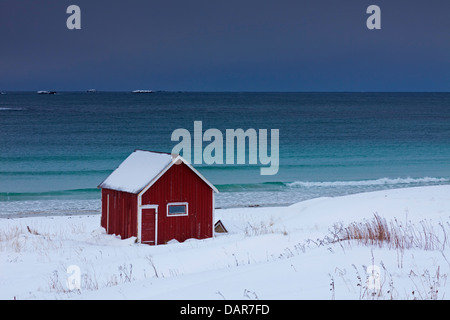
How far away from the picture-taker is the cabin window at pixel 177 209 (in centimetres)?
2328

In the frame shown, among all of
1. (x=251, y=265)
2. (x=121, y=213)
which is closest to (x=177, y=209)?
(x=121, y=213)

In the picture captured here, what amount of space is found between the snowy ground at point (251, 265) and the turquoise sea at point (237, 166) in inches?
548

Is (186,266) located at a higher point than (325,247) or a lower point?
lower

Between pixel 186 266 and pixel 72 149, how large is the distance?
59.0 metres

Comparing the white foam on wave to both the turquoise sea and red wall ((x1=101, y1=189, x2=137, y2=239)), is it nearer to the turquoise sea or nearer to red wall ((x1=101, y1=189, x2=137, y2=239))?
the turquoise sea

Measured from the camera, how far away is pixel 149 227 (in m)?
22.8

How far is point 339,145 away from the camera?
77.2 metres

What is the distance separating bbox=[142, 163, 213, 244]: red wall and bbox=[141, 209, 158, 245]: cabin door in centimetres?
20

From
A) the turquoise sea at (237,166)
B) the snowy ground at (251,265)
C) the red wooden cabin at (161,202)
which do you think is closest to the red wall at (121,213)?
the red wooden cabin at (161,202)

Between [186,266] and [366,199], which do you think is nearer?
[186,266]

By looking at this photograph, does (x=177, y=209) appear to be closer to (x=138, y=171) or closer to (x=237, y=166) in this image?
(x=138, y=171)

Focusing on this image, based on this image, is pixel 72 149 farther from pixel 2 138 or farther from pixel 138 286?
pixel 138 286

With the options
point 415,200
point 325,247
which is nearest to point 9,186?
point 415,200

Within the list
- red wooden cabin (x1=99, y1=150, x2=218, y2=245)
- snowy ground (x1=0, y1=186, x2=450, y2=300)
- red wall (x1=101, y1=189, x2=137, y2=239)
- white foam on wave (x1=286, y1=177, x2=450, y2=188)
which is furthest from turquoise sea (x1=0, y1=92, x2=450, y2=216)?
snowy ground (x1=0, y1=186, x2=450, y2=300)
